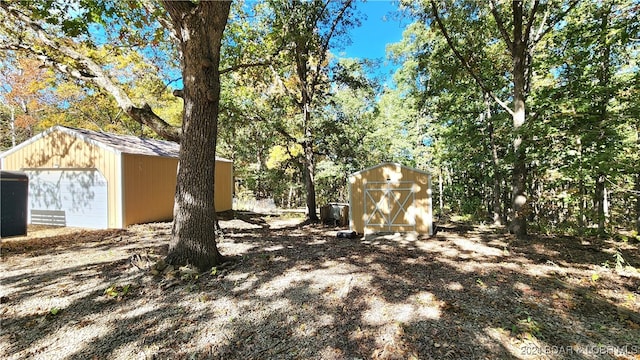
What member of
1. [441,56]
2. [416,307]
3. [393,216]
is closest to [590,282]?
[416,307]

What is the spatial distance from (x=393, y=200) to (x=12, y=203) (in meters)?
10.4

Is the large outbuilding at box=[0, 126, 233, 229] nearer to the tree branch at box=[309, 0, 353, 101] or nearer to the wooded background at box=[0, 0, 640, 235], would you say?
the wooded background at box=[0, 0, 640, 235]

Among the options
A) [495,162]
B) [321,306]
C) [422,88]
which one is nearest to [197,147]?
[321,306]

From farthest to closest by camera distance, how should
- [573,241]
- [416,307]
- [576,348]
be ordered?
[573,241] < [416,307] < [576,348]

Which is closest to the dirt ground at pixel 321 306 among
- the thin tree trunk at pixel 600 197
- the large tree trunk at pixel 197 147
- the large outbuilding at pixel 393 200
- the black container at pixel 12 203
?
the large tree trunk at pixel 197 147

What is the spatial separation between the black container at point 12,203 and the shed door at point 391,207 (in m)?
9.51

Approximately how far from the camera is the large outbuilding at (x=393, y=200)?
341 inches

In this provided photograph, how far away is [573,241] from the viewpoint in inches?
305

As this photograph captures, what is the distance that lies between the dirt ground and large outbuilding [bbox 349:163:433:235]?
9.22 feet

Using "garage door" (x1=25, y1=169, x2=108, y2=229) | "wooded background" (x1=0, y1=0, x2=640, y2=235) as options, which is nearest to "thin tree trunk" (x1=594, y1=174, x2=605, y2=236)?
"wooded background" (x1=0, y1=0, x2=640, y2=235)

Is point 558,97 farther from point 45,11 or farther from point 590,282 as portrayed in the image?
point 45,11

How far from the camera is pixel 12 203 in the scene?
7.25m

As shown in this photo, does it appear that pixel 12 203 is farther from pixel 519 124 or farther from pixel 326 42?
pixel 519 124

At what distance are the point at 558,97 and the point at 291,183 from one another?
17742 mm
